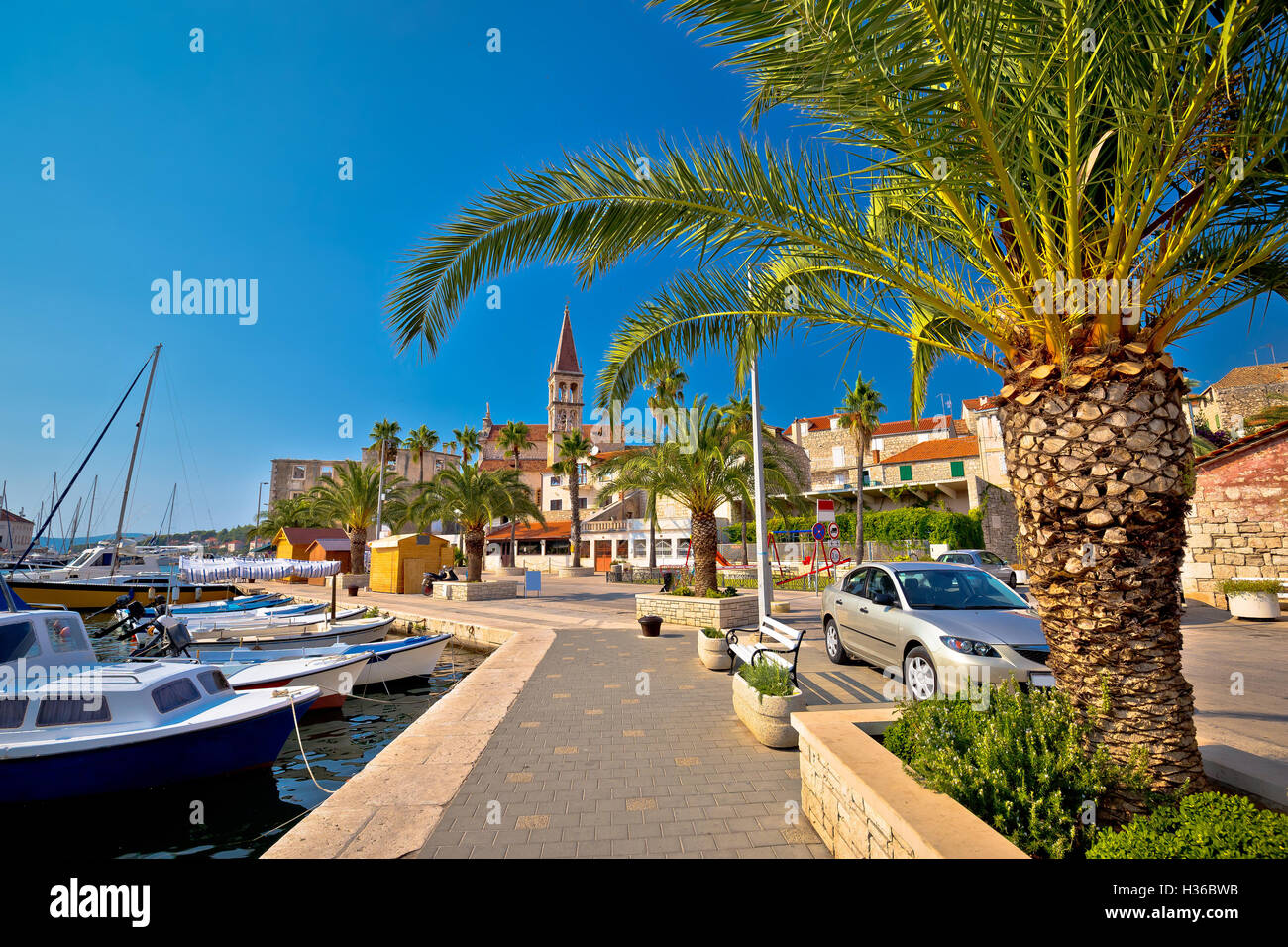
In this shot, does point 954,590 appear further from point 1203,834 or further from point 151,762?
point 151,762

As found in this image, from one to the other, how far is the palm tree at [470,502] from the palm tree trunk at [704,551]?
1502 centimetres

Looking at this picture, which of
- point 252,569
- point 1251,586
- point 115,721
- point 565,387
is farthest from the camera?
point 565,387

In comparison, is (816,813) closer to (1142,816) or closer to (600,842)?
(600,842)

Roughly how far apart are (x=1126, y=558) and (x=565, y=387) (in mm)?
82388

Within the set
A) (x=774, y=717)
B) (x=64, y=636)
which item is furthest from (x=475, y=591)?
(x=774, y=717)

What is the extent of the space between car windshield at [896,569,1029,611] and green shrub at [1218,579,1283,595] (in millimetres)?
11259

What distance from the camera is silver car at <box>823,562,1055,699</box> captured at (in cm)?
600

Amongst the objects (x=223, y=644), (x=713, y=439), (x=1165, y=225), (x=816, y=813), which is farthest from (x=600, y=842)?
(x=223, y=644)

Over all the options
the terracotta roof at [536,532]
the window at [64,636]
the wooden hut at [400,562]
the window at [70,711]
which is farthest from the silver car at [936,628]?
the terracotta roof at [536,532]

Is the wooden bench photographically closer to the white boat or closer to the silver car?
the silver car

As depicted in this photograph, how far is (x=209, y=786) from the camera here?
744 centimetres

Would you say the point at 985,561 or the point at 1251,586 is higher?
the point at 1251,586

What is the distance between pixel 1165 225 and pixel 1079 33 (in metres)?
1.44

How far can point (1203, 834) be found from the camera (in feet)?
8.97
